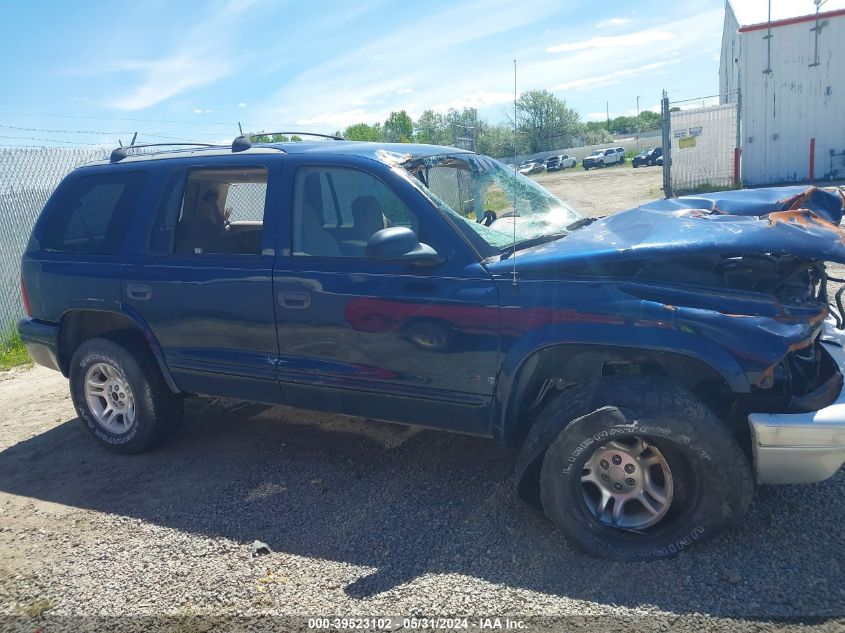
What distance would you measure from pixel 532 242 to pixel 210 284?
1.92 m

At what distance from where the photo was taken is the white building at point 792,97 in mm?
20297

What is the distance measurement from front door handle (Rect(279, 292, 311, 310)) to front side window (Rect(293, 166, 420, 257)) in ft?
0.79

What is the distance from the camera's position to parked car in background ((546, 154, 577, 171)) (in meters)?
44.9

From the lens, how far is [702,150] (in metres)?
21.1

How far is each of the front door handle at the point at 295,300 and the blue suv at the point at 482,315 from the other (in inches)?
1.0

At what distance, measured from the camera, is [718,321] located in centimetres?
298

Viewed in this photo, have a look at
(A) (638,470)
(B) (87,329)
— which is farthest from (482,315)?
(B) (87,329)

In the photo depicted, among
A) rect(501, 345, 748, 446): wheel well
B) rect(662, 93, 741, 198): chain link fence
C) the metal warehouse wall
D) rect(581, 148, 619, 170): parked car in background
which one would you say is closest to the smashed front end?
rect(501, 345, 748, 446): wheel well

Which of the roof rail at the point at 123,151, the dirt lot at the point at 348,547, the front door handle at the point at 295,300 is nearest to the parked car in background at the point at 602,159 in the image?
the roof rail at the point at 123,151

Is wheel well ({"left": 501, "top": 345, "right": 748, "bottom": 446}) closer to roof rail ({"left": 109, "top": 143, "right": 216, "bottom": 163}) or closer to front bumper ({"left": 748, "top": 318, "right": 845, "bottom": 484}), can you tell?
front bumper ({"left": 748, "top": 318, "right": 845, "bottom": 484})

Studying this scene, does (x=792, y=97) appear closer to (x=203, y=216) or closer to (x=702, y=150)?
(x=702, y=150)

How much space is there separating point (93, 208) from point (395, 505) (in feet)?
9.61

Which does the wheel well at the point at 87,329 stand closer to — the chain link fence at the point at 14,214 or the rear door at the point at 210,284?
the rear door at the point at 210,284

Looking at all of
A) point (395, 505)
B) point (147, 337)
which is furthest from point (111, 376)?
point (395, 505)
